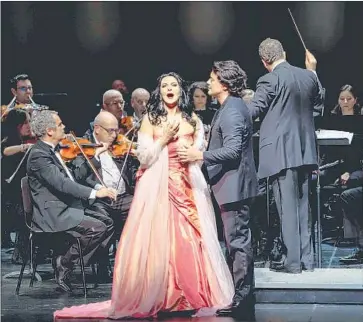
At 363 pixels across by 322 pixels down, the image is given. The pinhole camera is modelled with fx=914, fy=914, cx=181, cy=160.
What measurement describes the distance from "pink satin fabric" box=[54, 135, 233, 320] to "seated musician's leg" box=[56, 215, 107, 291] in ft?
2.59

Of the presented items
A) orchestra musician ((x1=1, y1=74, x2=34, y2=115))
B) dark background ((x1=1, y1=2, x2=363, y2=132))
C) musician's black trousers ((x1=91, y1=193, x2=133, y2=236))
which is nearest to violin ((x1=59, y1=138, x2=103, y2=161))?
musician's black trousers ((x1=91, y1=193, x2=133, y2=236))

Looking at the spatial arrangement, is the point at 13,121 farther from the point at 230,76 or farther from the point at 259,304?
the point at 259,304

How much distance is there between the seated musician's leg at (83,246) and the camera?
20.2 feet

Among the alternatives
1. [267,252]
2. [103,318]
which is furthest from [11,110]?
[103,318]

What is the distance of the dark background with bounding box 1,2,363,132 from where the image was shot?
27.6 feet

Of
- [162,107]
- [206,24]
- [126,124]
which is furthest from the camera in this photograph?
[206,24]

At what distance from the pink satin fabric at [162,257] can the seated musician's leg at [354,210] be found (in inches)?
74.2

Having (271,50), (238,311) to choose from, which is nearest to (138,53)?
(271,50)

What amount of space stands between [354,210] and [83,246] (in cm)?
214

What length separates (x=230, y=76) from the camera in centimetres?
530

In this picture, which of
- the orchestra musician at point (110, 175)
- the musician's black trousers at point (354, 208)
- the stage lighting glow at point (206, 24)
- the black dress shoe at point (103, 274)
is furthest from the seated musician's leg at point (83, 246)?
the stage lighting glow at point (206, 24)

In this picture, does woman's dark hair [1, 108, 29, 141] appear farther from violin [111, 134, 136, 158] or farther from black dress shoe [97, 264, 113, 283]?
black dress shoe [97, 264, 113, 283]

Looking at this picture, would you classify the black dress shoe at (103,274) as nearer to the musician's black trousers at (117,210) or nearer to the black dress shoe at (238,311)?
the musician's black trousers at (117,210)

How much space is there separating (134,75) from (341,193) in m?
2.58
